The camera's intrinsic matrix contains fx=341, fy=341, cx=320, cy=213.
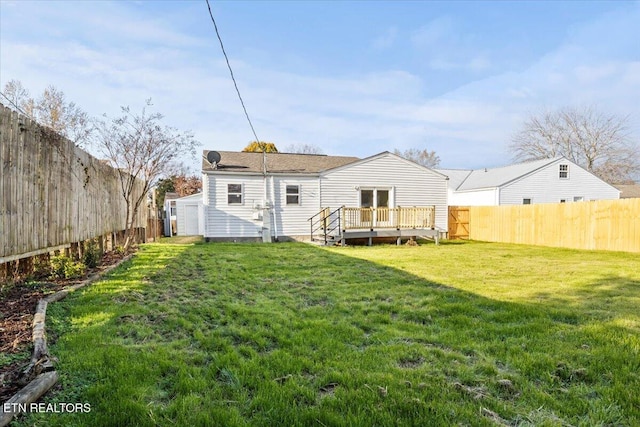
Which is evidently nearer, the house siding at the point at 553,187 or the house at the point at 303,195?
the house at the point at 303,195

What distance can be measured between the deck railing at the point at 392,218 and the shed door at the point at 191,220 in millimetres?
10858

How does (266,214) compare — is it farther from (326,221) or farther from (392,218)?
(392,218)

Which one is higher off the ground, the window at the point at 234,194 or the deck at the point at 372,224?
the window at the point at 234,194

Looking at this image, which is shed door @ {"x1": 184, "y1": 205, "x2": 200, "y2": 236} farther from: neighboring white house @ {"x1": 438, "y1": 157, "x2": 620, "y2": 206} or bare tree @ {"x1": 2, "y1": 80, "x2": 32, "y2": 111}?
neighboring white house @ {"x1": 438, "y1": 157, "x2": 620, "y2": 206}

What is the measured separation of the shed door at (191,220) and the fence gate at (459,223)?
582 inches

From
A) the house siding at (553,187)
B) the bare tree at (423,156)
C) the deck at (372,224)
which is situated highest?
the bare tree at (423,156)

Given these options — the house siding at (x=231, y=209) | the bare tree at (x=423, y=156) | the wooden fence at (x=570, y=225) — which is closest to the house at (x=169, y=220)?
the house siding at (x=231, y=209)

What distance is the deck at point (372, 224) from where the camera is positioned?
13469mm

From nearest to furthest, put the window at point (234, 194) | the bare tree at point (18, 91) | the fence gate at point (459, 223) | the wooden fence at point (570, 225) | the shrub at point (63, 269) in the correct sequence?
the shrub at point (63, 269) → the wooden fence at point (570, 225) → the window at point (234, 194) → the bare tree at point (18, 91) → the fence gate at point (459, 223)

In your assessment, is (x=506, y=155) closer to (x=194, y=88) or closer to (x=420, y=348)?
(x=194, y=88)

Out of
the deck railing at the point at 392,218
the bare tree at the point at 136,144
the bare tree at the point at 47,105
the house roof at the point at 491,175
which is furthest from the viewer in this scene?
the house roof at the point at 491,175

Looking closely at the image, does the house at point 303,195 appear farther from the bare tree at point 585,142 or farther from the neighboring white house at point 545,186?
the bare tree at point 585,142

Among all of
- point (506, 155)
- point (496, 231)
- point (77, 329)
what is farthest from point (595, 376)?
point (506, 155)

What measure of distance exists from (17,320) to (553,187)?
24.3 m
